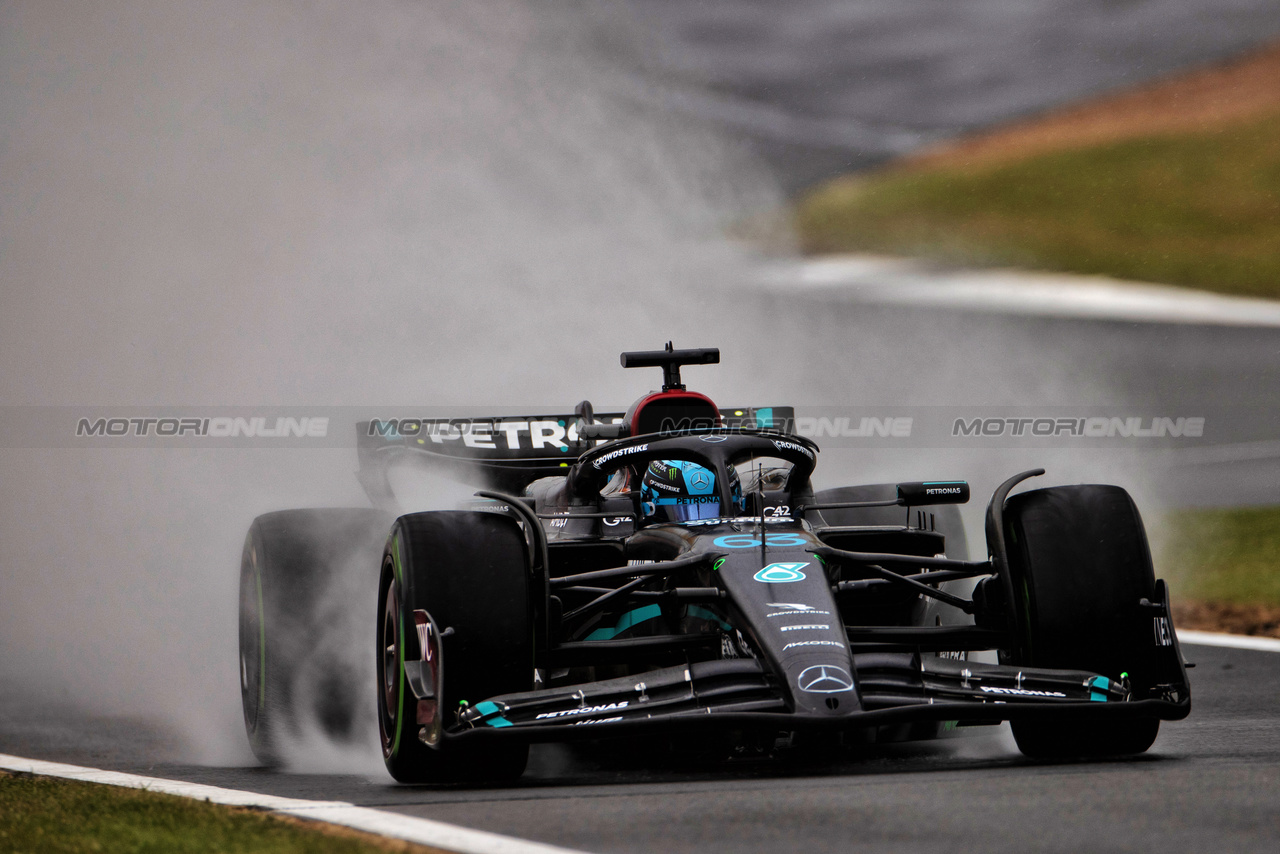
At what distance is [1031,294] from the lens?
21672mm

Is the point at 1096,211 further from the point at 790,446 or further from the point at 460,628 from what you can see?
the point at 460,628

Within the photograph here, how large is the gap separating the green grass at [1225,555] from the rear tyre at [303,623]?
24.9ft

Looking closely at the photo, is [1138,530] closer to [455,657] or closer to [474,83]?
[455,657]

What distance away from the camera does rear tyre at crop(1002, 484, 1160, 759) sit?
588cm

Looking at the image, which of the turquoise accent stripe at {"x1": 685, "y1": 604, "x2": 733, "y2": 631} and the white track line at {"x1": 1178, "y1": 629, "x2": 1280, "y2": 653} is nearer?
the turquoise accent stripe at {"x1": 685, "y1": 604, "x2": 733, "y2": 631}

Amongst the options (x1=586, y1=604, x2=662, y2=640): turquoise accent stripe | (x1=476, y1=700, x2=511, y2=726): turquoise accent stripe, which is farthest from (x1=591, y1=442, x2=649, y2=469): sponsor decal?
(x1=476, y1=700, x2=511, y2=726): turquoise accent stripe

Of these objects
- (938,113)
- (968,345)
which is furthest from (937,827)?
(938,113)

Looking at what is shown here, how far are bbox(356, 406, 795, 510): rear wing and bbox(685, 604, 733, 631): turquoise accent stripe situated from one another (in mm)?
2933

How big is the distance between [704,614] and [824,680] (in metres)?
0.95

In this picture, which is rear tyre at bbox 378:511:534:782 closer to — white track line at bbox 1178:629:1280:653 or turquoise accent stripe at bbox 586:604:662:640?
turquoise accent stripe at bbox 586:604:662:640

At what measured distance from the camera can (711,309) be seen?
658 inches

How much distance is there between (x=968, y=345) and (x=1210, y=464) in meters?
3.22

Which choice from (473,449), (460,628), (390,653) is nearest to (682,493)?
(390,653)

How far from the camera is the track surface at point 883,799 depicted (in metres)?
4.07
